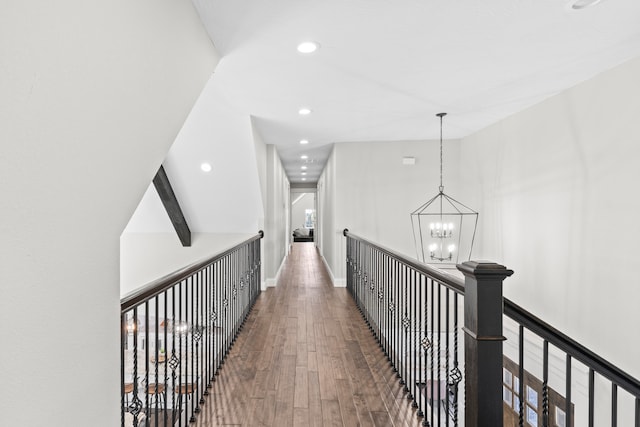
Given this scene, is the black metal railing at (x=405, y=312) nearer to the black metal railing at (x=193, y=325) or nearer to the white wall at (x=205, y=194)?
the black metal railing at (x=193, y=325)

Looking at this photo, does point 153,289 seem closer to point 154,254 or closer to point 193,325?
point 193,325

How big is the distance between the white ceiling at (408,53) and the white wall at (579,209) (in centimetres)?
30

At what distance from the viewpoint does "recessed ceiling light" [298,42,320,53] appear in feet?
8.32

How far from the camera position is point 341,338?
336 centimetres

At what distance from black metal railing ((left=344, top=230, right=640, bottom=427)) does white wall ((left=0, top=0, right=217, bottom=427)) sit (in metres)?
1.28

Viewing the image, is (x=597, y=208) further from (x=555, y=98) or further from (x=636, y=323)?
(x=555, y=98)

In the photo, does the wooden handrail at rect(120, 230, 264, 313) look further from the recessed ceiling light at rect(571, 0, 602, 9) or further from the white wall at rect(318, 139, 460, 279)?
the white wall at rect(318, 139, 460, 279)

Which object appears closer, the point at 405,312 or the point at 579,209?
the point at 405,312

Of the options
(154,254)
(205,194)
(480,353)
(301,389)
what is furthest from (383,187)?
(480,353)

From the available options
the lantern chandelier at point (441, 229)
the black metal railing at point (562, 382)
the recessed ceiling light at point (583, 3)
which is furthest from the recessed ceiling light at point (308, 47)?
the lantern chandelier at point (441, 229)

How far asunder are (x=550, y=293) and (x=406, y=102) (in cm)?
261

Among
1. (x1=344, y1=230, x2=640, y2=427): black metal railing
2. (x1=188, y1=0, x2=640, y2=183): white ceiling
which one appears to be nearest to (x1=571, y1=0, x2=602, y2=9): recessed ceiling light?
(x1=188, y1=0, x2=640, y2=183): white ceiling

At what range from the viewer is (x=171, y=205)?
17.8ft

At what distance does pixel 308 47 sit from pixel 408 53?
30.3 inches
